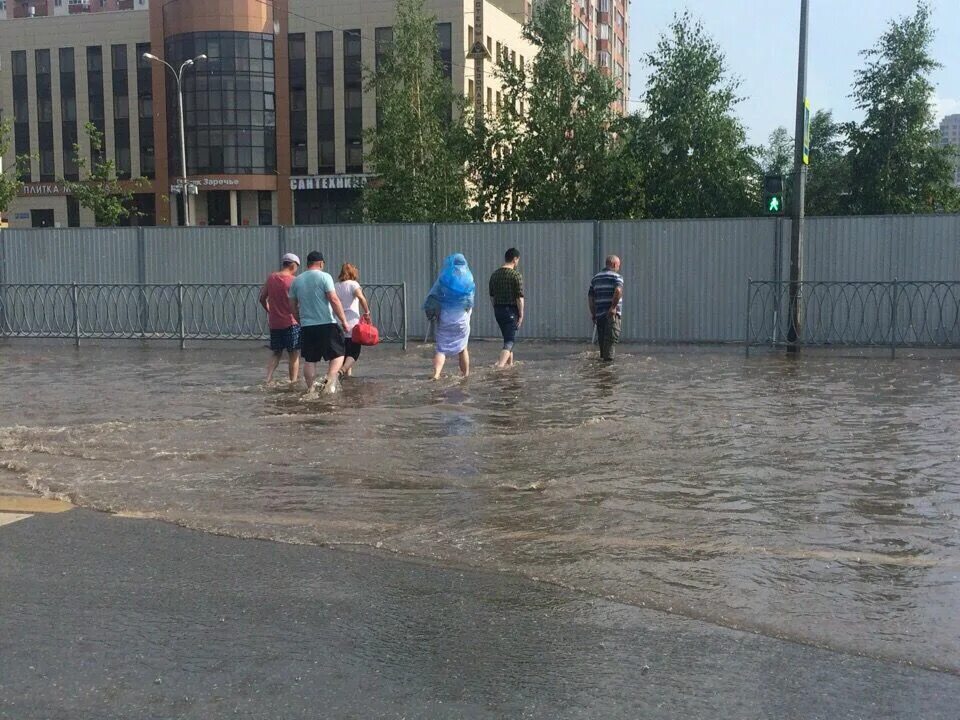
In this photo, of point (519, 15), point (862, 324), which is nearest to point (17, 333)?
point (862, 324)

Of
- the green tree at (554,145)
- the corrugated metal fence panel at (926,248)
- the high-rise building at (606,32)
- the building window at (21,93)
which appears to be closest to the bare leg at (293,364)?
the corrugated metal fence panel at (926,248)

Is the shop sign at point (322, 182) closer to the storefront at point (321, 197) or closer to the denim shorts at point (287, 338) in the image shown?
the storefront at point (321, 197)

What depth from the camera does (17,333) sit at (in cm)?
2131

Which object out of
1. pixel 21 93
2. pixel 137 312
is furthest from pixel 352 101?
pixel 137 312

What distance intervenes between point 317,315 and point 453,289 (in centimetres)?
198

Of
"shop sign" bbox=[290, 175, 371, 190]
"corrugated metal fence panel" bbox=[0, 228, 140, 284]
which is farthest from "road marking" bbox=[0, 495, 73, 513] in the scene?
"shop sign" bbox=[290, 175, 371, 190]

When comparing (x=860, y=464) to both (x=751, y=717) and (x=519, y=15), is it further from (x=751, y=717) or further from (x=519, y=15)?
(x=519, y=15)

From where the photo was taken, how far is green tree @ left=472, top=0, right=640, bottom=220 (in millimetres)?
29438

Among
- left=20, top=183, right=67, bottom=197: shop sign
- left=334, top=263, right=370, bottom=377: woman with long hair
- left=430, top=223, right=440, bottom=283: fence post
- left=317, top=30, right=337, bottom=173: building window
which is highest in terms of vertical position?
left=317, top=30, right=337, bottom=173: building window

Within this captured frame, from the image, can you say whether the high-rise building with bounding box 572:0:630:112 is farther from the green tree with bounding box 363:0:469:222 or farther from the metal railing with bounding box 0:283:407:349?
the metal railing with bounding box 0:283:407:349

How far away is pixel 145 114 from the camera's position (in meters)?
70.4

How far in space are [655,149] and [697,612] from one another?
26.0m

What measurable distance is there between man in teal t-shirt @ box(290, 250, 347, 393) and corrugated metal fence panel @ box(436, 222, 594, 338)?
25.6ft

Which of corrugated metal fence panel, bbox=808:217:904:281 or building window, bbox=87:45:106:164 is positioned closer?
corrugated metal fence panel, bbox=808:217:904:281
